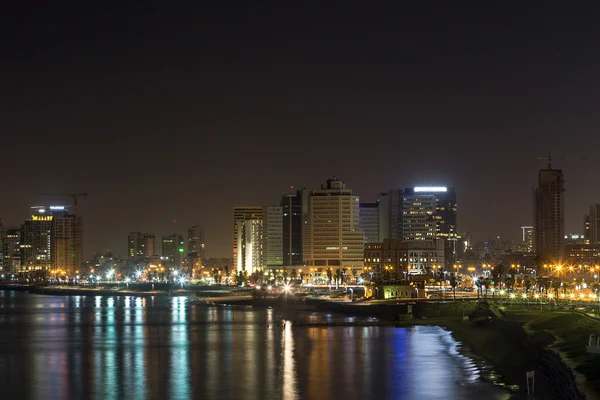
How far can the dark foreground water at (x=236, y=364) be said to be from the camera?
46588mm

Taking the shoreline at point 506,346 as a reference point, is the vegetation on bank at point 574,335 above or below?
above

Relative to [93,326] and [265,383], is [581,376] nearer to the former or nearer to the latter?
[265,383]

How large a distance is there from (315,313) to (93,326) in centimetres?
3271

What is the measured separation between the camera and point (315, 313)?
386ft

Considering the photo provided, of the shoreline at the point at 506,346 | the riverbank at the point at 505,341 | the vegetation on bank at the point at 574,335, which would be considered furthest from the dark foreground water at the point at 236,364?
the vegetation on bank at the point at 574,335

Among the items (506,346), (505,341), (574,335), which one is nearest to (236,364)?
(506,346)

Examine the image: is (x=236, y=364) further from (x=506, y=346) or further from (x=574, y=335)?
(x=574, y=335)

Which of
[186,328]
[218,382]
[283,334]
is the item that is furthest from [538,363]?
[186,328]

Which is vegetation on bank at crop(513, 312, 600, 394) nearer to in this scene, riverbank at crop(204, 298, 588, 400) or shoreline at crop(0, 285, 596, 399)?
→ riverbank at crop(204, 298, 588, 400)

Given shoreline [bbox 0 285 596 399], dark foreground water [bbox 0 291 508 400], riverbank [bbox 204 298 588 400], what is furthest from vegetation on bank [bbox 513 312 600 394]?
dark foreground water [bbox 0 291 508 400]

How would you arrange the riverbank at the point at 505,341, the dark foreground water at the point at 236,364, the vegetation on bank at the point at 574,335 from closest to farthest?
the vegetation on bank at the point at 574,335
the riverbank at the point at 505,341
the dark foreground water at the point at 236,364

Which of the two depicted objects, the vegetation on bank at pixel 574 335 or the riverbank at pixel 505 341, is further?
the riverbank at pixel 505 341

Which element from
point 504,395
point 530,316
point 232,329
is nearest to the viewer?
point 504,395

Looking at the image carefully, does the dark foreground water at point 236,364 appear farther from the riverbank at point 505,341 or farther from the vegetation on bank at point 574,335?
the vegetation on bank at point 574,335
